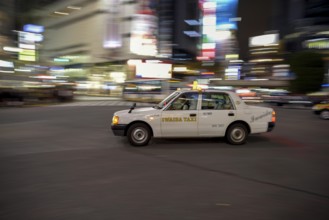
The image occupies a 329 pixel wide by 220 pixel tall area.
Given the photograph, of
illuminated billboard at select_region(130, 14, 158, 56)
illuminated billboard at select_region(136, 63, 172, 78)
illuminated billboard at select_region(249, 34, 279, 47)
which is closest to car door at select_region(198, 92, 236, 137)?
illuminated billboard at select_region(136, 63, 172, 78)

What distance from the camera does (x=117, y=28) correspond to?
6047 cm

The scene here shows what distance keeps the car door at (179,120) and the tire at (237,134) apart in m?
0.96

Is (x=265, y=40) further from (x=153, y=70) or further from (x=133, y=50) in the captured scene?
(x=153, y=70)

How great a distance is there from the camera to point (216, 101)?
27.0 feet

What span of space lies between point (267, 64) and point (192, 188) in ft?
400

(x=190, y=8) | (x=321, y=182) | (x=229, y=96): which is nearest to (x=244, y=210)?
(x=321, y=182)

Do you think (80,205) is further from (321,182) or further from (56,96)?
(56,96)

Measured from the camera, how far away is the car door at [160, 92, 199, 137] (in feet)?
26.0

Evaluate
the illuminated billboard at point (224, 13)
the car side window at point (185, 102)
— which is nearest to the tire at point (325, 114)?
the car side window at point (185, 102)

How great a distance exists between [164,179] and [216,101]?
11.9 ft

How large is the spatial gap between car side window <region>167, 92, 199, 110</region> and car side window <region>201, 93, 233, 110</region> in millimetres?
235

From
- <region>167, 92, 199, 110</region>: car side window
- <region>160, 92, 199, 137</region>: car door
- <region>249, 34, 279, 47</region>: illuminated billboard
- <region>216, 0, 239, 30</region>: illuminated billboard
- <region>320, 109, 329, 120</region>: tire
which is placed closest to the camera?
<region>160, 92, 199, 137</region>: car door

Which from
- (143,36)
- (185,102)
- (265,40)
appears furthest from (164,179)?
(265,40)

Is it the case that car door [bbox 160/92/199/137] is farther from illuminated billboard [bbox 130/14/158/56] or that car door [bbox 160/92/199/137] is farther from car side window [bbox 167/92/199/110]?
illuminated billboard [bbox 130/14/158/56]
